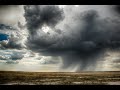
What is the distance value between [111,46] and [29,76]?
1.58 metres

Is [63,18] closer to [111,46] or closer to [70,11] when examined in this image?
[70,11]

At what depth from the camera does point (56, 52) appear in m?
12.9

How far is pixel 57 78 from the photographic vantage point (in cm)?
1275

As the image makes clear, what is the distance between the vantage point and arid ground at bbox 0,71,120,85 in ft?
41.8

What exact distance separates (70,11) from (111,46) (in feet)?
3.21

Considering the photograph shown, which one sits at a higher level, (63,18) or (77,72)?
(63,18)

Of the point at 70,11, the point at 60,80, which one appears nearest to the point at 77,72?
the point at 60,80

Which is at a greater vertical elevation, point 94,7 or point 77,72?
point 94,7

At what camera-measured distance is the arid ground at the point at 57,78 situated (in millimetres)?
12750

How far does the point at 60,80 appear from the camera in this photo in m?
12.8

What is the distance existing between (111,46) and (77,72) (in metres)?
0.78

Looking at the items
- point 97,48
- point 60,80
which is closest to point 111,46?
point 97,48
